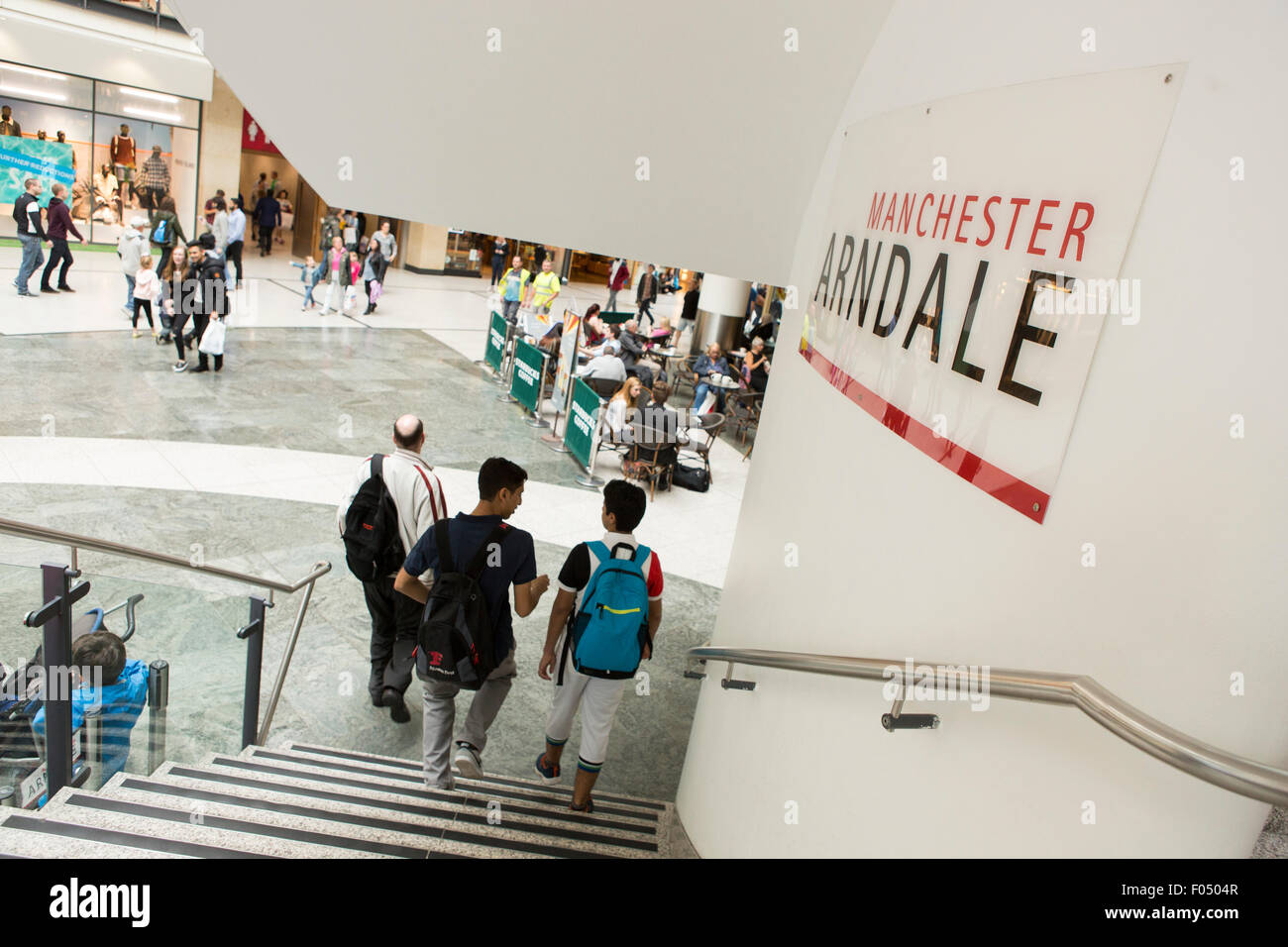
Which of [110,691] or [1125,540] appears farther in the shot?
[110,691]

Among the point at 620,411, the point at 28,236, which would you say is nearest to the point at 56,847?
the point at 620,411

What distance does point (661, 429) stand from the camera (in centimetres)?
963

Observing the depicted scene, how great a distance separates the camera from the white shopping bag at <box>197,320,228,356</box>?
11.2 metres

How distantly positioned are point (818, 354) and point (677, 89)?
5.05 ft

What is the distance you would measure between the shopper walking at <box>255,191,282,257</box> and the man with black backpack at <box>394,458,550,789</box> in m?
21.1

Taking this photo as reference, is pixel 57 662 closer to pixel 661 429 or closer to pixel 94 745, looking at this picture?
pixel 94 745

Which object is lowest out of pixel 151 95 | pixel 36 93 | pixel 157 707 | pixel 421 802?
pixel 421 802

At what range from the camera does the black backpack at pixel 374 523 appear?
15.9 feet

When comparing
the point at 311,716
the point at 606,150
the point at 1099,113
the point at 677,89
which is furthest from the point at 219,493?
the point at 1099,113

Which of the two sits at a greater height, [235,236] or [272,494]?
[235,236]

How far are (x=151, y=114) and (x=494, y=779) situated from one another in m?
20.2

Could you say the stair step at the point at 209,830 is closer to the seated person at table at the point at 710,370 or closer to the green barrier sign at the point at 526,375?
the green barrier sign at the point at 526,375

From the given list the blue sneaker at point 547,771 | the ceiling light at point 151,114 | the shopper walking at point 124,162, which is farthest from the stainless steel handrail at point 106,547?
the ceiling light at point 151,114
